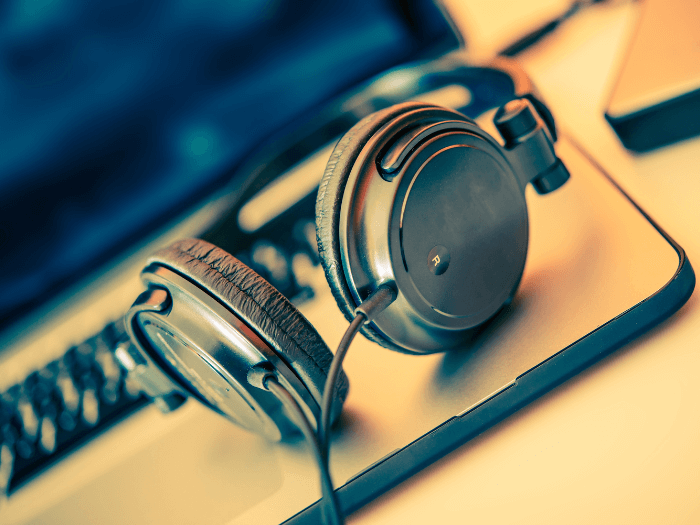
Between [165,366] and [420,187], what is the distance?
27cm

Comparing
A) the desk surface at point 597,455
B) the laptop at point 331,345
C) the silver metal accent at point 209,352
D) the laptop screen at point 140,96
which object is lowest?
the desk surface at point 597,455

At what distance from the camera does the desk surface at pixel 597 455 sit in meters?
0.28

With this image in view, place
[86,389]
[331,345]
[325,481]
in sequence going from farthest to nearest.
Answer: [86,389]
[331,345]
[325,481]

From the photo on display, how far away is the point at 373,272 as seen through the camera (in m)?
0.32

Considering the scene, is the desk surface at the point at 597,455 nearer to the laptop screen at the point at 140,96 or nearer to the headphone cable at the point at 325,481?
the headphone cable at the point at 325,481

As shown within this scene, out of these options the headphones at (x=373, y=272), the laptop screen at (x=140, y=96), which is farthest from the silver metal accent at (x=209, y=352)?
the laptop screen at (x=140, y=96)

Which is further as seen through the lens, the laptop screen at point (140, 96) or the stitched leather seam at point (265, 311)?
the laptop screen at point (140, 96)

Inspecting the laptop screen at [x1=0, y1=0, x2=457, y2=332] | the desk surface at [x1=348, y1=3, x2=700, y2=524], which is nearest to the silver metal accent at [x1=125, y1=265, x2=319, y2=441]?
the desk surface at [x1=348, y1=3, x2=700, y2=524]

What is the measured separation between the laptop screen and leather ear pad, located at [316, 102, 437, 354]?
440 mm

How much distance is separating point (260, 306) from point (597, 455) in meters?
0.24

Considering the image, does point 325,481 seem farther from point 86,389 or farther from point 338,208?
point 86,389

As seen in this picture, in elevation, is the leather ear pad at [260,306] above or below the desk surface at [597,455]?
above

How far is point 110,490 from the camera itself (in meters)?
0.50

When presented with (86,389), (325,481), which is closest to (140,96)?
(86,389)
